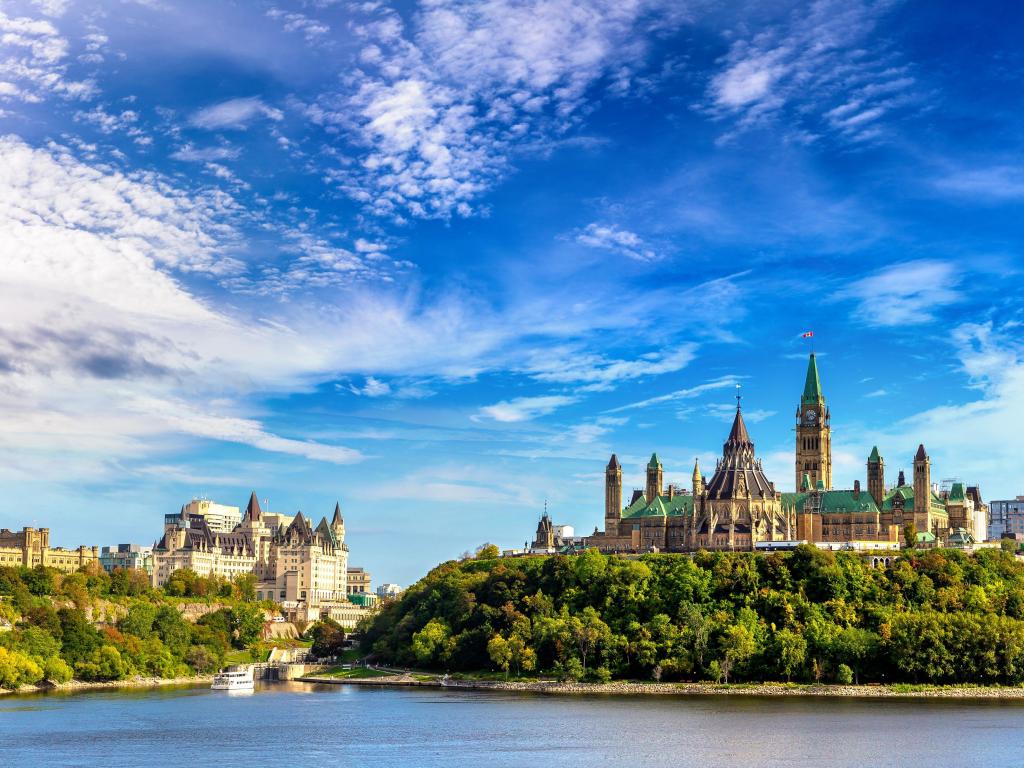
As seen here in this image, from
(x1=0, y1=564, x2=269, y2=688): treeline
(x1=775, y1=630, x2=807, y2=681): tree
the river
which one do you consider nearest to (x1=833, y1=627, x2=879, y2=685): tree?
(x1=775, y1=630, x2=807, y2=681): tree

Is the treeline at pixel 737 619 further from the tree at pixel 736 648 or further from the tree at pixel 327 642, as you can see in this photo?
the tree at pixel 327 642

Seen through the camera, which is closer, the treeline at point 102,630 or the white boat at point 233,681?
the treeline at point 102,630

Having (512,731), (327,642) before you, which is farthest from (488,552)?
(512,731)

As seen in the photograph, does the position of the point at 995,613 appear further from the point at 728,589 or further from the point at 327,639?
the point at 327,639

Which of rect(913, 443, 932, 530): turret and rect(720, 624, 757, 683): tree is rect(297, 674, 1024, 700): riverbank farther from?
rect(913, 443, 932, 530): turret

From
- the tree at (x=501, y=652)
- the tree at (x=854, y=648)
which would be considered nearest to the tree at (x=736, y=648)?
the tree at (x=854, y=648)

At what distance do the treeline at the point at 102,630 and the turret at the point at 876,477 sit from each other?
91.2m

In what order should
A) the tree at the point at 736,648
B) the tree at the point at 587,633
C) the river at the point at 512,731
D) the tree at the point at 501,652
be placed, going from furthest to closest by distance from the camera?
1. the tree at the point at 501,652
2. the tree at the point at 587,633
3. the tree at the point at 736,648
4. the river at the point at 512,731

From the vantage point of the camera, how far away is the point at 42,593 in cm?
17438

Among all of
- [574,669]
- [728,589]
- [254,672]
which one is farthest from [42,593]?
[728,589]

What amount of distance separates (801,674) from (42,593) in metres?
99.6

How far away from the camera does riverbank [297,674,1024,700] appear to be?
126 metres

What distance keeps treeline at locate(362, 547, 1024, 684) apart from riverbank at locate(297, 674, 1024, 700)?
1.88 meters

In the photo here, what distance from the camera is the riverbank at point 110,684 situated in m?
140
